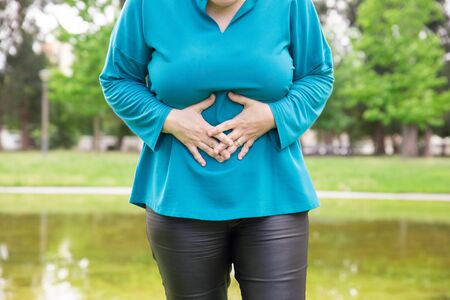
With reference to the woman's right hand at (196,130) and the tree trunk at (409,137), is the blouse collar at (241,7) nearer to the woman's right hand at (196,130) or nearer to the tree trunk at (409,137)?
the woman's right hand at (196,130)

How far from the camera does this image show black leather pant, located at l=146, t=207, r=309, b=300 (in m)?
1.53

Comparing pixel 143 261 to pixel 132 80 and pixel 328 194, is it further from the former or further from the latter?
pixel 328 194

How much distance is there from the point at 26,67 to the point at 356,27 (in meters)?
18.2

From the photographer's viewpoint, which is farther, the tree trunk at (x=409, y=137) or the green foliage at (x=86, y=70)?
the tree trunk at (x=409, y=137)

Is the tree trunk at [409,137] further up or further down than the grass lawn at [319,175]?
further down

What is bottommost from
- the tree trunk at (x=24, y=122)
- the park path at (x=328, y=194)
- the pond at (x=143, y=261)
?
the tree trunk at (x=24, y=122)

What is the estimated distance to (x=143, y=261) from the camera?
15.4 ft

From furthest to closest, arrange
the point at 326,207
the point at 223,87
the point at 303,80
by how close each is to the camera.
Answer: the point at 326,207, the point at 303,80, the point at 223,87

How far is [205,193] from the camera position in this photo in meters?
1.53

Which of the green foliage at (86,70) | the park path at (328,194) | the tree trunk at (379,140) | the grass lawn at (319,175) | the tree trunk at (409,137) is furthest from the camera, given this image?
the tree trunk at (379,140)

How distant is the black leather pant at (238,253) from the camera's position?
5.01ft

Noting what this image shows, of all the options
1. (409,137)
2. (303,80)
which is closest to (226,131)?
(303,80)

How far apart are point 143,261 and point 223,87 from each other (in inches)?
134

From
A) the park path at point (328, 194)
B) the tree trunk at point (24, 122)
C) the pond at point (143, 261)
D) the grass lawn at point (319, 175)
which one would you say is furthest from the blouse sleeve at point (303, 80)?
the tree trunk at point (24, 122)
